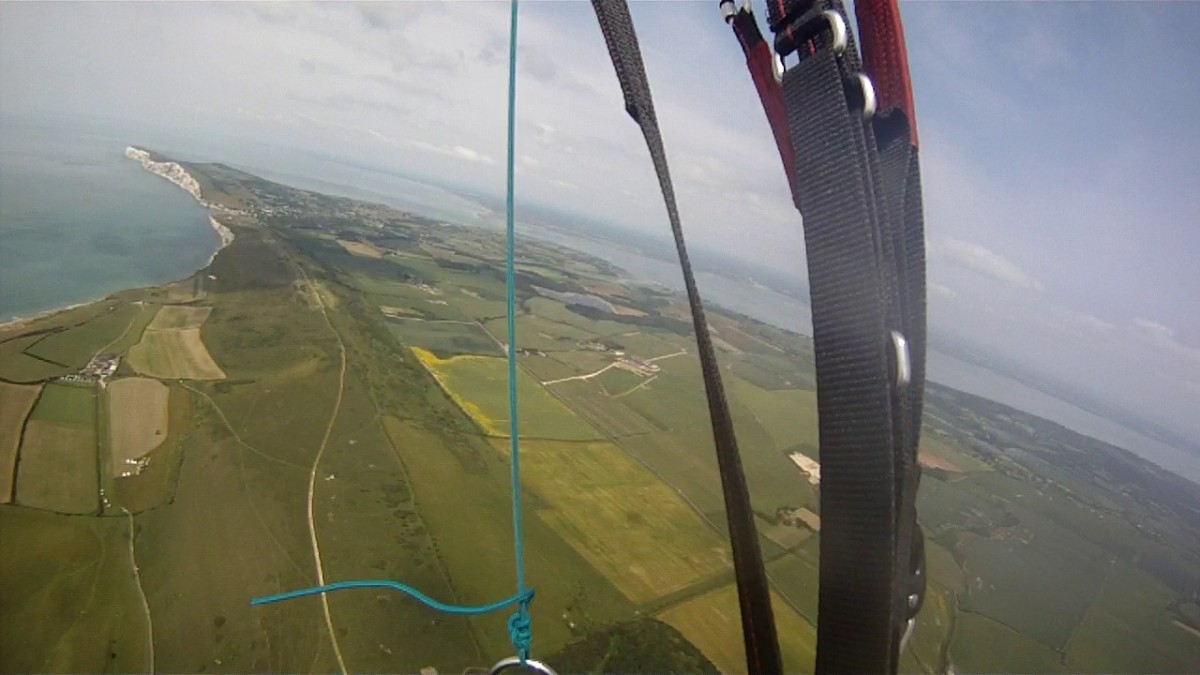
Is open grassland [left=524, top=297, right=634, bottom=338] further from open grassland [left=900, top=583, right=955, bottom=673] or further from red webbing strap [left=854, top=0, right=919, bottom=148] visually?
Result: red webbing strap [left=854, top=0, right=919, bottom=148]

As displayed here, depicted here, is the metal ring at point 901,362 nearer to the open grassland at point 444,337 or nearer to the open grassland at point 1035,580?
the open grassland at point 1035,580

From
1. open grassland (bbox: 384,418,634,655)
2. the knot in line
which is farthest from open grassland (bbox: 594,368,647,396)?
the knot in line

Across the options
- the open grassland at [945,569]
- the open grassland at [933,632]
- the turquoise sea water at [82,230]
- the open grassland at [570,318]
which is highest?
the open grassland at [570,318]

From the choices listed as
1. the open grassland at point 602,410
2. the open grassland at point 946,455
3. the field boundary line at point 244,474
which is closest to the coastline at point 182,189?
the field boundary line at point 244,474

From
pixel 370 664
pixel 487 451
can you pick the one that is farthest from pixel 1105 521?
pixel 370 664

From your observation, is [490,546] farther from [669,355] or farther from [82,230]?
[82,230]

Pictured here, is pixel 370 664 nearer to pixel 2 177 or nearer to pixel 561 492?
pixel 561 492
